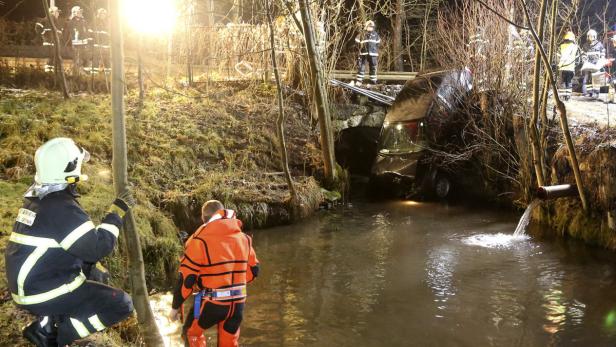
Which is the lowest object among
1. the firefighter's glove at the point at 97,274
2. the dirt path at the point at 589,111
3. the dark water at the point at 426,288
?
the dark water at the point at 426,288

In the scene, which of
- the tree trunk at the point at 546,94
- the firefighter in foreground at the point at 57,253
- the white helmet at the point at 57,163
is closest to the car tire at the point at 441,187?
the tree trunk at the point at 546,94

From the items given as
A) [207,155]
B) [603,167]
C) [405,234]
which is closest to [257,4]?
[207,155]

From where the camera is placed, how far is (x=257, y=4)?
12.1m

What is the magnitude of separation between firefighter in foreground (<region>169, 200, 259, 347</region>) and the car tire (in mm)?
10252

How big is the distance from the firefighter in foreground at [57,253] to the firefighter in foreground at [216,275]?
895 mm

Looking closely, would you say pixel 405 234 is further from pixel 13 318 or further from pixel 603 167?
pixel 13 318

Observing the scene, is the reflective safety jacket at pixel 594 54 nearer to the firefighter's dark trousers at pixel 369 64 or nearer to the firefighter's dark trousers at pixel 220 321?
the firefighter's dark trousers at pixel 369 64

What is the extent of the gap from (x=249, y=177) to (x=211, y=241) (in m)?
8.37

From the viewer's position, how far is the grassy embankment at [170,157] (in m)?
8.34

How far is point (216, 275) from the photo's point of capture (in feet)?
14.6

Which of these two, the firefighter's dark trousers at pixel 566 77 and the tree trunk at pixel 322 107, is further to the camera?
the firefighter's dark trousers at pixel 566 77

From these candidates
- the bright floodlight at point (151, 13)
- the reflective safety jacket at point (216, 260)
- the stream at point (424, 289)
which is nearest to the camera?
the reflective safety jacket at point (216, 260)

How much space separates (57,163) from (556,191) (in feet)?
28.4

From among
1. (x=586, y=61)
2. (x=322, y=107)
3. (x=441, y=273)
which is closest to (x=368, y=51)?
(x=322, y=107)
